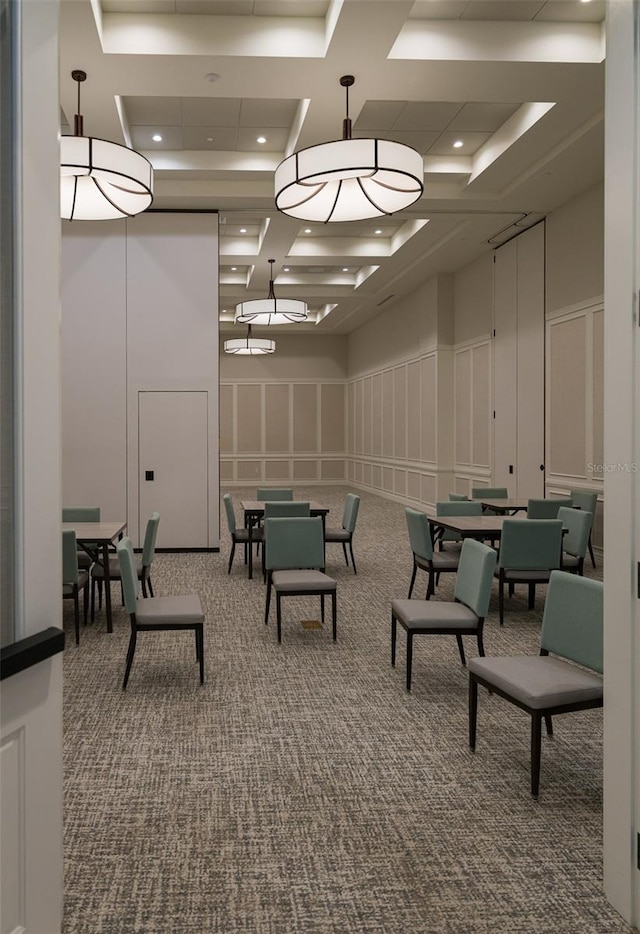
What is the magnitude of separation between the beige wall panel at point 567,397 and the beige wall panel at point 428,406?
4076 mm

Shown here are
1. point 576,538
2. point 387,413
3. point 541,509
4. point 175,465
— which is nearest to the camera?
point 576,538

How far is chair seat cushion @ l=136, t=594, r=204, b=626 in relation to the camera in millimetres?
4715

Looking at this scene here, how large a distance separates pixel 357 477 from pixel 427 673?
16527 mm

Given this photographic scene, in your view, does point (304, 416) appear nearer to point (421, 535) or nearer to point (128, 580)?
point (421, 535)

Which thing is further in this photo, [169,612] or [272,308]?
[272,308]

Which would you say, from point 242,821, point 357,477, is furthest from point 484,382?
point 242,821

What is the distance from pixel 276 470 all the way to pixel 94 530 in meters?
15.8

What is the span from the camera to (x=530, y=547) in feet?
20.4

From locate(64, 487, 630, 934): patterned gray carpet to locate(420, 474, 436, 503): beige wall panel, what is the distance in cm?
935

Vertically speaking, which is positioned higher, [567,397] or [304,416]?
[304,416]

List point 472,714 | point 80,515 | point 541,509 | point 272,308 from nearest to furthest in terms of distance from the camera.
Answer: point 472,714 < point 80,515 < point 541,509 < point 272,308

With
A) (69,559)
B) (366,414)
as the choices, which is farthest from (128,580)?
(366,414)

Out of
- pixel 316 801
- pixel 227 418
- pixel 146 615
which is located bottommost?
pixel 316 801

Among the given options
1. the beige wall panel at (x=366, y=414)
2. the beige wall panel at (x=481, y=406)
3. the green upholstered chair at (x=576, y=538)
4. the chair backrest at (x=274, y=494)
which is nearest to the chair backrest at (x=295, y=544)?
the green upholstered chair at (x=576, y=538)
